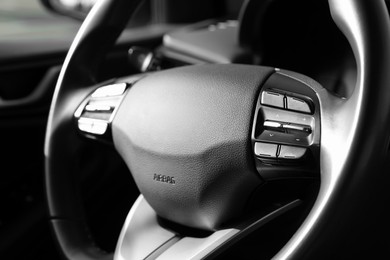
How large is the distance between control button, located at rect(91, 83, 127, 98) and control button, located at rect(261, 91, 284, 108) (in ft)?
0.91

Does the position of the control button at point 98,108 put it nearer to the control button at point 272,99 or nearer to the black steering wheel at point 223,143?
the black steering wheel at point 223,143

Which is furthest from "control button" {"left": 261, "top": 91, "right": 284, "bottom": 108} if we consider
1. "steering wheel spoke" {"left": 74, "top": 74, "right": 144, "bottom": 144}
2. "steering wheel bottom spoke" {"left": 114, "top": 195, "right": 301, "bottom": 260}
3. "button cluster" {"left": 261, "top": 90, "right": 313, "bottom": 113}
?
"steering wheel spoke" {"left": 74, "top": 74, "right": 144, "bottom": 144}

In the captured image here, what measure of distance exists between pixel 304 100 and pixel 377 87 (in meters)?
0.12

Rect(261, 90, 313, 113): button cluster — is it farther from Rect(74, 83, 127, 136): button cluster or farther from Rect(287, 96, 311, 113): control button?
Rect(74, 83, 127, 136): button cluster

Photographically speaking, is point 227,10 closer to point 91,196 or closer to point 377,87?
point 91,196

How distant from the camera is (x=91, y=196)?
1657mm

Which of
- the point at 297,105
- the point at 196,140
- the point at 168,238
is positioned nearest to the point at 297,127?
the point at 297,105

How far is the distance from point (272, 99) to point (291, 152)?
69 millimetres

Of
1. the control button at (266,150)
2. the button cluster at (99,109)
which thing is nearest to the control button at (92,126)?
the button cluster at (99,109)

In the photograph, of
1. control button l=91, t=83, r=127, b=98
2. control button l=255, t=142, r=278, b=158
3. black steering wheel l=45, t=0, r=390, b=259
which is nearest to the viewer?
black steering wheel l=45, t=0, r=390, b=259

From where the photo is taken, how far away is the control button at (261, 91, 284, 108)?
0.74 meters

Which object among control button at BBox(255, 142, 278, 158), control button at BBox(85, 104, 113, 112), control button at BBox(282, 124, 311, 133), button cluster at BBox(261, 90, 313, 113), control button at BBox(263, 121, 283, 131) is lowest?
control button at BBox(85, 104, 113, 112)

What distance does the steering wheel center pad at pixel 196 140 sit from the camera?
781mm

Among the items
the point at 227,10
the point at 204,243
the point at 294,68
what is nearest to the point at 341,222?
the point at 204,243
